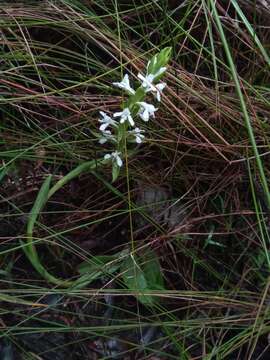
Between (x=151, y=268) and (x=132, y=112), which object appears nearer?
(x=132, y=112)

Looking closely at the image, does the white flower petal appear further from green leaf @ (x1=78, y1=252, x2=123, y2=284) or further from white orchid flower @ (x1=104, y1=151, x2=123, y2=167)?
green leaf @ (x1=78, y1=252, x2=123, y2=284)

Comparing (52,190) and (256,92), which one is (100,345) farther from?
(256,92)

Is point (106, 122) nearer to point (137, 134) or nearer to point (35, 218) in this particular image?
point (137, 134)

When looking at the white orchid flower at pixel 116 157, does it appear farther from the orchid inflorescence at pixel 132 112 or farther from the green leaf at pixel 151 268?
the green leaf at pixel 151 268

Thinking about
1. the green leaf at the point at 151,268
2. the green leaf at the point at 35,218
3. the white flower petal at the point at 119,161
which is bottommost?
the green leaf at the point at 151,268

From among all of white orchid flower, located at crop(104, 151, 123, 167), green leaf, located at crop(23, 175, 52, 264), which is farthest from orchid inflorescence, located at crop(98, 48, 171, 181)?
green leaf, located at crop(23, 175, 52, 264)

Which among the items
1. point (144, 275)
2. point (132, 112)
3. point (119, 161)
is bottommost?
point (144, 275)

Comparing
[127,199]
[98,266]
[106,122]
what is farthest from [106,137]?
[98,266]

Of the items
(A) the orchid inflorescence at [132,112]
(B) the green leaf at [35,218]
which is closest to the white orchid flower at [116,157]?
(A) the orchid inflorescence at [132,112]
